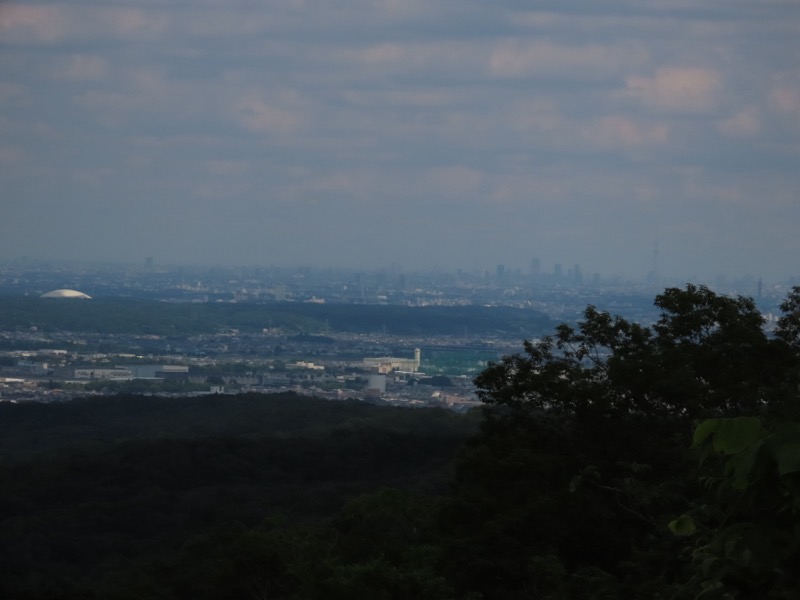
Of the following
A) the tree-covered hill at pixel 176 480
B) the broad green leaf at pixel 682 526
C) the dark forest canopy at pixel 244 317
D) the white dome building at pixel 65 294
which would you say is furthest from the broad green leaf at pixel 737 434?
the white dome building at pixel 65 294

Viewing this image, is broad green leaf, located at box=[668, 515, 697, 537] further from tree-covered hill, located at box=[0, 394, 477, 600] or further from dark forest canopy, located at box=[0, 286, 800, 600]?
tree-covered hill, located at box=[0, 394, 477, 600]

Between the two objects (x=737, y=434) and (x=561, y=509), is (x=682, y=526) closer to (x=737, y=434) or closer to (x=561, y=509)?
(x=737, y=434)

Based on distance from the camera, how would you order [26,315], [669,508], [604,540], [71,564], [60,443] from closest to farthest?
[669,508], [604,540], [71,564], [60,443], [26,315]

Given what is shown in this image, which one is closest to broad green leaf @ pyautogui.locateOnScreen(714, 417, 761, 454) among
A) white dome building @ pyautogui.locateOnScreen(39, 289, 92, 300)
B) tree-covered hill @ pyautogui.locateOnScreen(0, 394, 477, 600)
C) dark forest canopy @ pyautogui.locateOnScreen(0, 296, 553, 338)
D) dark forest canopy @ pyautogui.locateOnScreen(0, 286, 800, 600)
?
dark forest canopy @ pyautogui.locateOnScreen(0, 286, 800, 600)

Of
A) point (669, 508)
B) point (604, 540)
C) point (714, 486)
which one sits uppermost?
point (714, 486)

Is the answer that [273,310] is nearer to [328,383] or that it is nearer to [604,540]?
[328,383]

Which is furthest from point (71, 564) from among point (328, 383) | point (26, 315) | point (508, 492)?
point (26, 315)

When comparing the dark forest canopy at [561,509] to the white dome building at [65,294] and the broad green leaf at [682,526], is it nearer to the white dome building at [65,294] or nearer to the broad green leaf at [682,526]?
the broad green leaf at [682,526]
